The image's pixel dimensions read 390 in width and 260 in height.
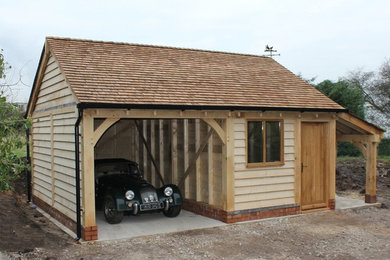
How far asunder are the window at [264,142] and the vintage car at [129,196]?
216 centimetres

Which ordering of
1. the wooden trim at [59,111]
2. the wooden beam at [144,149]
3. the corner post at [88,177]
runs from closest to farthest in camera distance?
the corner post at [88,177]
the wooden trim at [59,111]
the wooden beam at [144,149]

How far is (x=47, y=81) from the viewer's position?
1140 cm

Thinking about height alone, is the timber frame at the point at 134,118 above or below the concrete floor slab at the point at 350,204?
above

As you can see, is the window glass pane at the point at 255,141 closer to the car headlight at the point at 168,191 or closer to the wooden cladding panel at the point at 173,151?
the wooden cladding panel at the point at 173,151

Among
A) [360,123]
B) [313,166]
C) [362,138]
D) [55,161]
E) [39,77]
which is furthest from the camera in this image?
[362,138]

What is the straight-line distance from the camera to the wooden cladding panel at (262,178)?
1010cm

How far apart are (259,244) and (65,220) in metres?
4.72

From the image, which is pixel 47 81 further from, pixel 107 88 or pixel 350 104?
pixel 350 104

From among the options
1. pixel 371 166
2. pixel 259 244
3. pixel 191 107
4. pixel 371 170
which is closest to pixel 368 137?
pixel 371 166

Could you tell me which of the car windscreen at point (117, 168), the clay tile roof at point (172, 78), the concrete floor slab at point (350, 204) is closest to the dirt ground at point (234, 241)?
the concrete floor slab at point (350, 204)

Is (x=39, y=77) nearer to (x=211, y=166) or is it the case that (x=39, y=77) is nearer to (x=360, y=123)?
(x=211, y=166)

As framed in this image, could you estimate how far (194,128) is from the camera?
11086 millimetres

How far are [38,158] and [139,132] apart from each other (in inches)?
128

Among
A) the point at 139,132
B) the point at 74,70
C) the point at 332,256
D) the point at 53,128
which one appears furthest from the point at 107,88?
the point at 332,256
